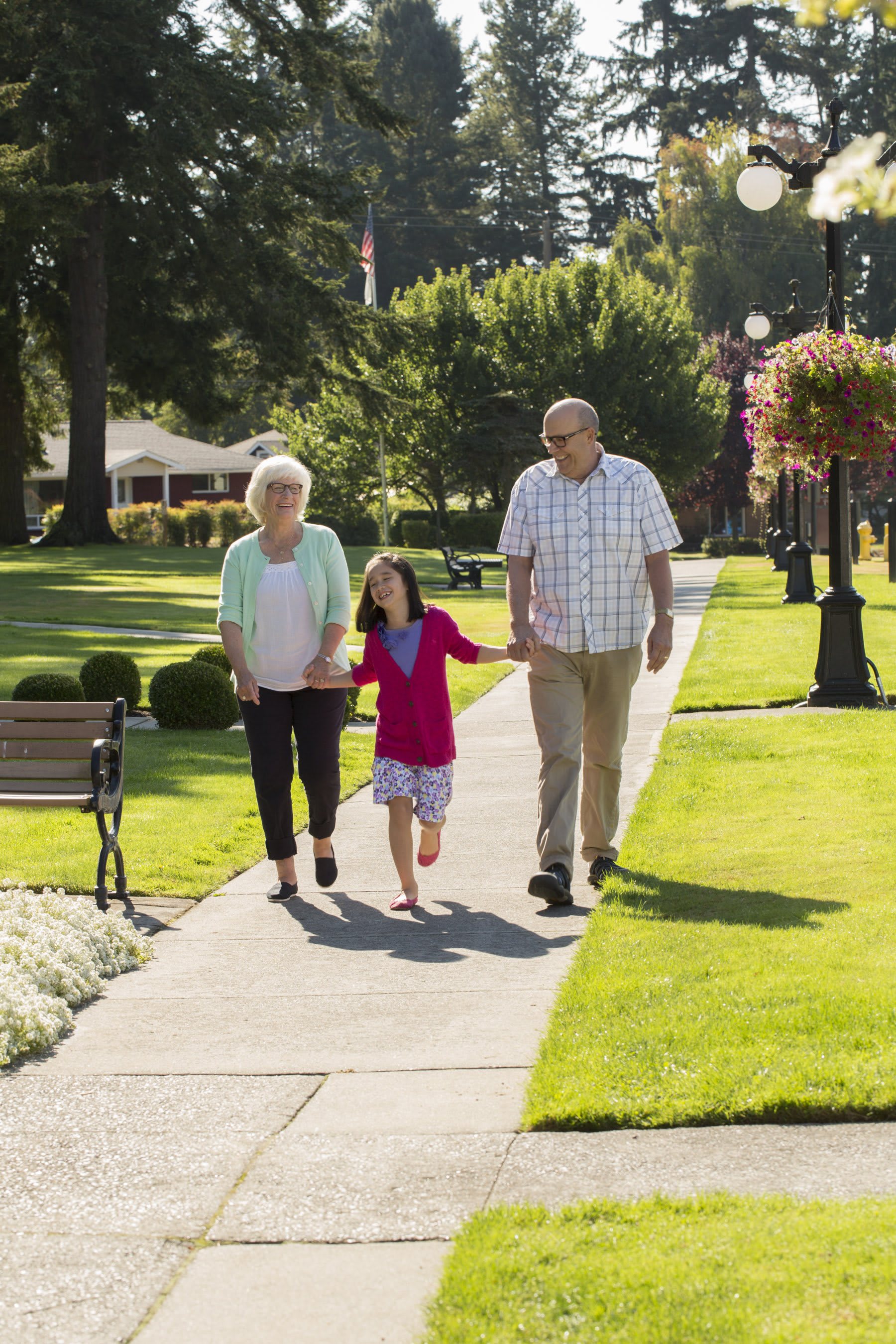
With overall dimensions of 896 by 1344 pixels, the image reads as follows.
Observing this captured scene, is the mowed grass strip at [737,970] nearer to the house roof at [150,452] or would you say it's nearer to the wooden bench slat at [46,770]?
the wooden bench slat at [46,770]

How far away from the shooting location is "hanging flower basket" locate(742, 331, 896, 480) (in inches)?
484

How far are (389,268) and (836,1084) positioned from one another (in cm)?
7093

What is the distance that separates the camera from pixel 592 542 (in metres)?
6.29

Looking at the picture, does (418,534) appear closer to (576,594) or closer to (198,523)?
(198,523)

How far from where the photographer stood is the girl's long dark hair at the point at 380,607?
6375 millimetres

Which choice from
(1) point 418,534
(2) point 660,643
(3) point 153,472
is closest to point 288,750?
(2) point 660,643

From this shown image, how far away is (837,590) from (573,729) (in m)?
6.53

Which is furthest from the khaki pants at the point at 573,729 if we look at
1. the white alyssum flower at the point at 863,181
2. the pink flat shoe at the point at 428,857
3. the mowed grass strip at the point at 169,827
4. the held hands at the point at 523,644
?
the white alyssum flower at the point at 863,181

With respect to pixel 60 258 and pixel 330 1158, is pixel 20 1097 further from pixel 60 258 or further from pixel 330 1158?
pixel 60 258

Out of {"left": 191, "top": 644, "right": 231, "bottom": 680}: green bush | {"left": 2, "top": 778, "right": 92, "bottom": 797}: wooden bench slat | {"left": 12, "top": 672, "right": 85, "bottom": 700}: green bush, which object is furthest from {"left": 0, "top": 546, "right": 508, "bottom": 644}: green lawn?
{"left": 2, "top": 778, "right": 92, "bottom": 797}: wooden bench slat

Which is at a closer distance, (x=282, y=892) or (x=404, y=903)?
(x=404, y=903)

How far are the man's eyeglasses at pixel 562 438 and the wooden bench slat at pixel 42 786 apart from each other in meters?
2.64

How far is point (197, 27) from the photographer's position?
35156mm

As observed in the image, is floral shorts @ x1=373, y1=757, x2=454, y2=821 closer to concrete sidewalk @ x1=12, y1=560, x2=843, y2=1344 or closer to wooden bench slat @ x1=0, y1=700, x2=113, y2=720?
concrete sidewalk @ x1=12, y1=560, x2=843, y2=1344
